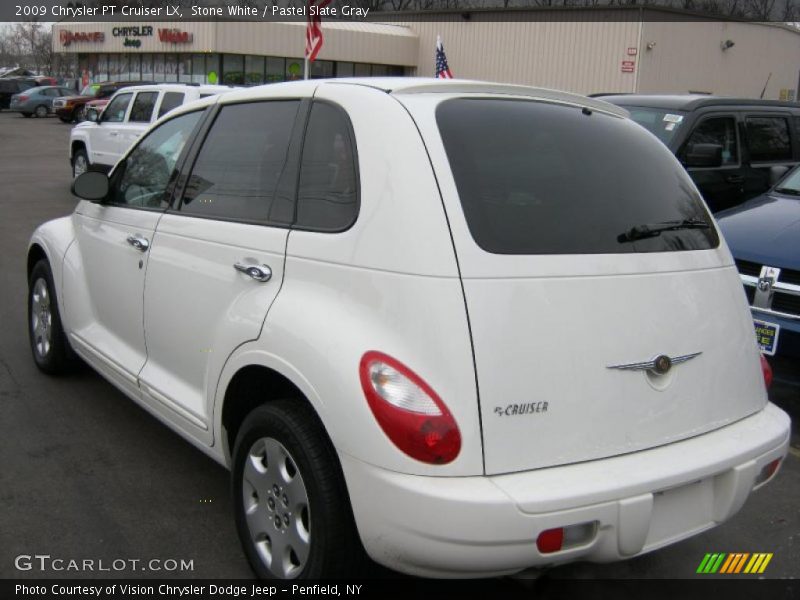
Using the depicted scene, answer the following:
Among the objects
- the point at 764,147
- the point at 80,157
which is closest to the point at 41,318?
the point at 764,147

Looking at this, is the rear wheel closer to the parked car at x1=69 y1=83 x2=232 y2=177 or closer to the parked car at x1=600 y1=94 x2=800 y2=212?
the parked car at x1=69 y1=83 x2=232 y2=177

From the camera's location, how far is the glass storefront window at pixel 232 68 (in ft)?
118

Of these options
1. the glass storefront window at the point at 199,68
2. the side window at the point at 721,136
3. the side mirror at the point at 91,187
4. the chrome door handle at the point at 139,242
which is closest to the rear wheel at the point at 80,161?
the side window at the point at 721,136

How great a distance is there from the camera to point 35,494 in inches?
142

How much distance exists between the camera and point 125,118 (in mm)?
13453

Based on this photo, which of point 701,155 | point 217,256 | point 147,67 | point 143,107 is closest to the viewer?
point 217,256

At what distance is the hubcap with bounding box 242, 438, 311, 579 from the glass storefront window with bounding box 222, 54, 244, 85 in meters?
35.4

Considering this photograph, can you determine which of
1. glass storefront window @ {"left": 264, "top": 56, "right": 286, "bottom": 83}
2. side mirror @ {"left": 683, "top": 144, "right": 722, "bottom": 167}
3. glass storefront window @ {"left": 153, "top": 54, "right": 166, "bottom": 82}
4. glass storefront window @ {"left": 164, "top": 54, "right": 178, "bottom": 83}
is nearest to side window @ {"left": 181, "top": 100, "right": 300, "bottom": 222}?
side mirror @ {"left": 683, "top": 144, "right": 722, "bottom": 167}

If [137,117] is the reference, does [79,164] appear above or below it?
below

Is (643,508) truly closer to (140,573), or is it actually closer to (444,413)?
(444,413)

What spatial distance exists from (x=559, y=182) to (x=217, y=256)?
1.36m

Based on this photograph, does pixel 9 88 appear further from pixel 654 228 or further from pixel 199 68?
pixel 654 228

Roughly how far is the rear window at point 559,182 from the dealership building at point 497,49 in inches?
1080

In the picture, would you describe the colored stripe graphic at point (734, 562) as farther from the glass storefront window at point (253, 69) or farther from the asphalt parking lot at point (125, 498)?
the glass storefront window at point (253, 69)
